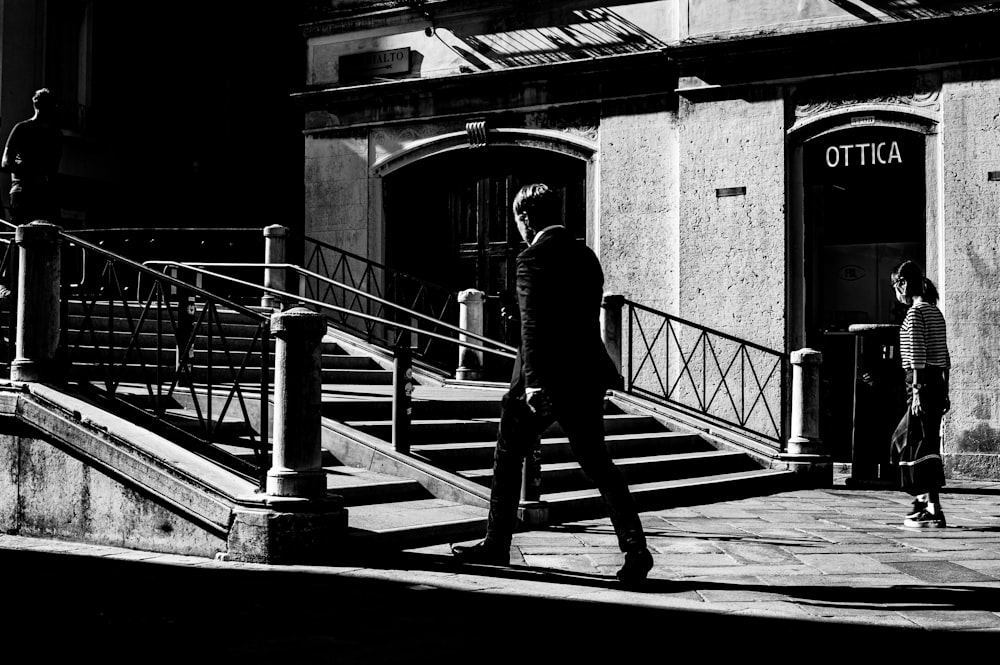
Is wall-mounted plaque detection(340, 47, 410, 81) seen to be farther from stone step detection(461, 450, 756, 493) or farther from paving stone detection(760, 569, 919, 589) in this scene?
paving stone detection(760, 569, 919, 589)

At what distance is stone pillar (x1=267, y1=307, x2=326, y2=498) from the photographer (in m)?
6.48

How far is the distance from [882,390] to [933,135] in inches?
146

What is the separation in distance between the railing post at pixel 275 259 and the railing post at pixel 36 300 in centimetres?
640

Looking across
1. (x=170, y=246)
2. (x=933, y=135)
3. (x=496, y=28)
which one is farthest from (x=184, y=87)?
(x=933, y=135)

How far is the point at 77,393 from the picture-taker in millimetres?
7727

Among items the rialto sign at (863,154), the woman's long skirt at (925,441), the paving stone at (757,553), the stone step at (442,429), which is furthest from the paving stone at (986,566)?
the rialto sign at (863,154)

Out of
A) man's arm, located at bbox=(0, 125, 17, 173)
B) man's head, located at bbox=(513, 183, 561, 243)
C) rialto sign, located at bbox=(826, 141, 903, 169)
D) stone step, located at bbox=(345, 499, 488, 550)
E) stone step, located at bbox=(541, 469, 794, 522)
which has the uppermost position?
rialto sign, located at bbox=(826, 141, 903, 169)

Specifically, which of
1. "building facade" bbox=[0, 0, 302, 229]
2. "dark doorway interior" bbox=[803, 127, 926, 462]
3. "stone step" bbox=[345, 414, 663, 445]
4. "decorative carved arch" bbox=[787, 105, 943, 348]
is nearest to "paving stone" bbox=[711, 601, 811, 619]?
"stone step" bbox=[345, 414, 663, 445]

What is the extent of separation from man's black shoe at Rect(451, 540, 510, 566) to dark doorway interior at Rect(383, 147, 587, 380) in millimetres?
8905

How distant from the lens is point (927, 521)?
27.2 ft

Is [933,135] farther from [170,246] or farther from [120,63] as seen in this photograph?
[120,63]

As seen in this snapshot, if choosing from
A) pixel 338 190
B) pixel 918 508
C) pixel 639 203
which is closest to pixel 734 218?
pixel 639 203

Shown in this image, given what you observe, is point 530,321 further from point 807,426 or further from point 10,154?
point 10,154

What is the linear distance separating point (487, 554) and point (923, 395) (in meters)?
3.66
